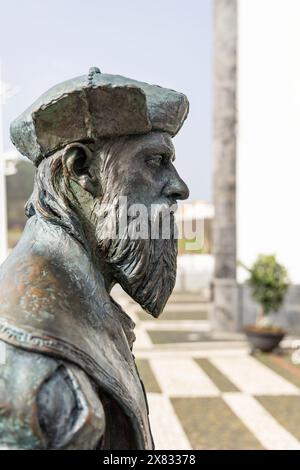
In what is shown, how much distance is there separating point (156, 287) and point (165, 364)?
19.8 feet

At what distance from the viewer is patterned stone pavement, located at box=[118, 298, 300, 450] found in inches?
177

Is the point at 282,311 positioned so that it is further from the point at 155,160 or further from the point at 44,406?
the point at 44,406

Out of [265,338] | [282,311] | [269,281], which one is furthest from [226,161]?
[265,338]

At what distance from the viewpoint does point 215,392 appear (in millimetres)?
5805

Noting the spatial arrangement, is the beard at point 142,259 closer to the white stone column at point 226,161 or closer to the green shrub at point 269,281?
the green shrub at point 269,281

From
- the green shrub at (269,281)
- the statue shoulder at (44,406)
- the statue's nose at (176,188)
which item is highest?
the statue's nose at (176,188)

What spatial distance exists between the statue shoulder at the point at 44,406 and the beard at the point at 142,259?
311 millimetres

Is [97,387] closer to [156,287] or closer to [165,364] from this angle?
[156,287]

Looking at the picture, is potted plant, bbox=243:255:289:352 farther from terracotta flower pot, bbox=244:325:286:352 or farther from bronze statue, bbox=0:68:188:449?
bronze statue, bbox=0:68:188:449

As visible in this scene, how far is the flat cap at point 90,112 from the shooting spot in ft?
3.56

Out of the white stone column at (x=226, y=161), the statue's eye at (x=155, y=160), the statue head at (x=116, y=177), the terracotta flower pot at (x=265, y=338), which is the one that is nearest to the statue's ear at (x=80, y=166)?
the statue head at (x=116, y=177)

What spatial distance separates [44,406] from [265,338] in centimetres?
707

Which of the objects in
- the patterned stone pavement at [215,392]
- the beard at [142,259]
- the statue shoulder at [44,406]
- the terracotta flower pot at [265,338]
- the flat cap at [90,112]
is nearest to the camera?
the statue shoulder at [44,406]
